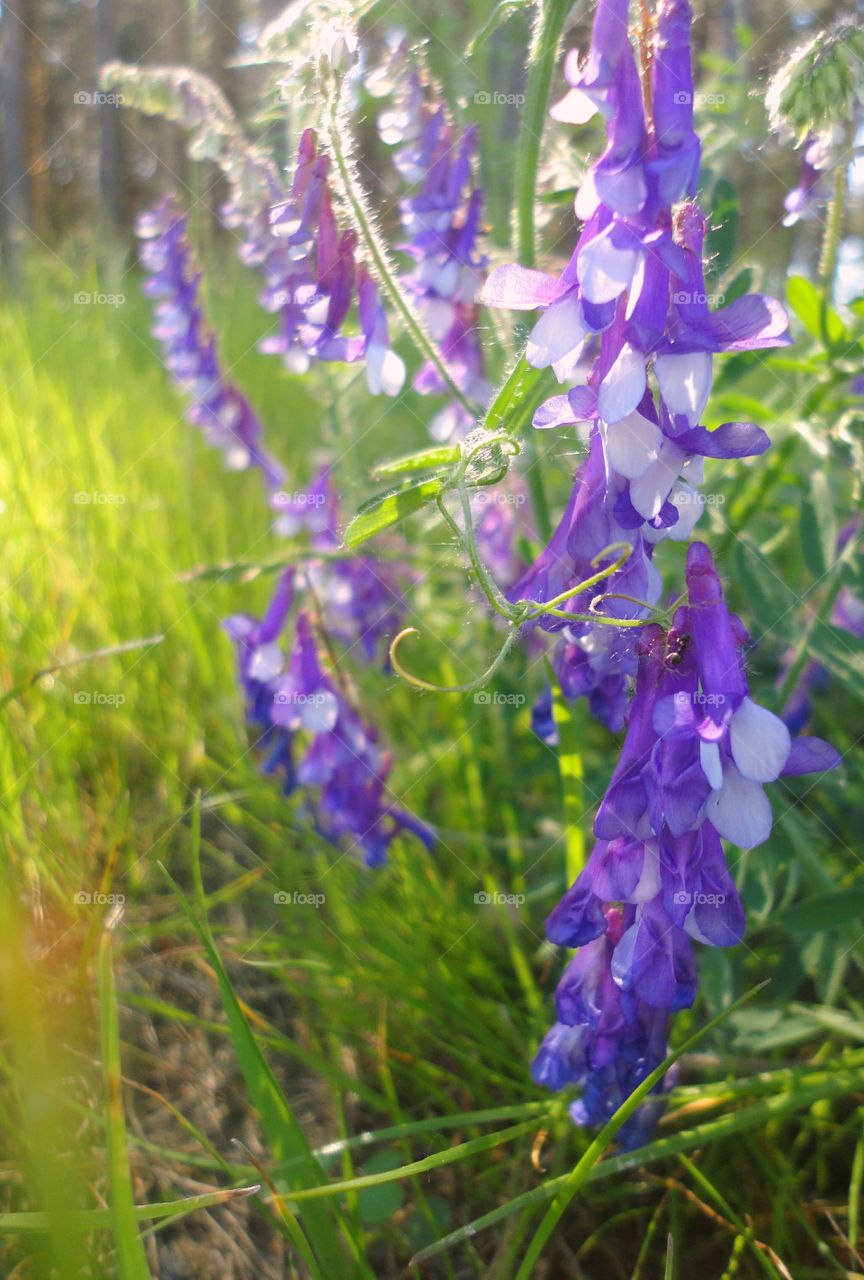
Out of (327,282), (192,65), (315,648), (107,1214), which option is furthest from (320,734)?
(192,65)

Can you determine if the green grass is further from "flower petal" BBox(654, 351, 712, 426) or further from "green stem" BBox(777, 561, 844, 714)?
"flower petal" BBox(654, 351, 712, 426)

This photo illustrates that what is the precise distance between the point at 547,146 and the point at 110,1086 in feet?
4.58

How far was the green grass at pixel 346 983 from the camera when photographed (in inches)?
42.1

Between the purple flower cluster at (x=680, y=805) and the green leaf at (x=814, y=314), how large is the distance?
70 centimetres

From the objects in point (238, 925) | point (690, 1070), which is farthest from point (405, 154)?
point (690, 1070)

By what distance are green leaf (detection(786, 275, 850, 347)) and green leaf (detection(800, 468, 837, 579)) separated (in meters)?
0.20

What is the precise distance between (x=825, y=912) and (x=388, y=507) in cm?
80

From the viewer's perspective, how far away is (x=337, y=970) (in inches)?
55.2

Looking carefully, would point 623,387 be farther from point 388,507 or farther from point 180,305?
point 180,305

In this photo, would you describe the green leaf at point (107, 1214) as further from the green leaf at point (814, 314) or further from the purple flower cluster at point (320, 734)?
the green leaf at point (814, 314)

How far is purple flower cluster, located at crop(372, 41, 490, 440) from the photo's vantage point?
147 cm

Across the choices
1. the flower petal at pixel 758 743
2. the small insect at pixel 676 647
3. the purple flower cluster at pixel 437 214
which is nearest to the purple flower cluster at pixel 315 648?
the purple flower cluster at pixel 437 214

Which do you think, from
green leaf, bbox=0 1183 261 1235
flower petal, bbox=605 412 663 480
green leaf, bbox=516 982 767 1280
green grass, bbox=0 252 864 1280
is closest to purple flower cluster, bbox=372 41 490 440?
green grass, bbox=0 252 864 1280

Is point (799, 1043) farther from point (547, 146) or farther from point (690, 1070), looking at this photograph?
point (547, 146)
